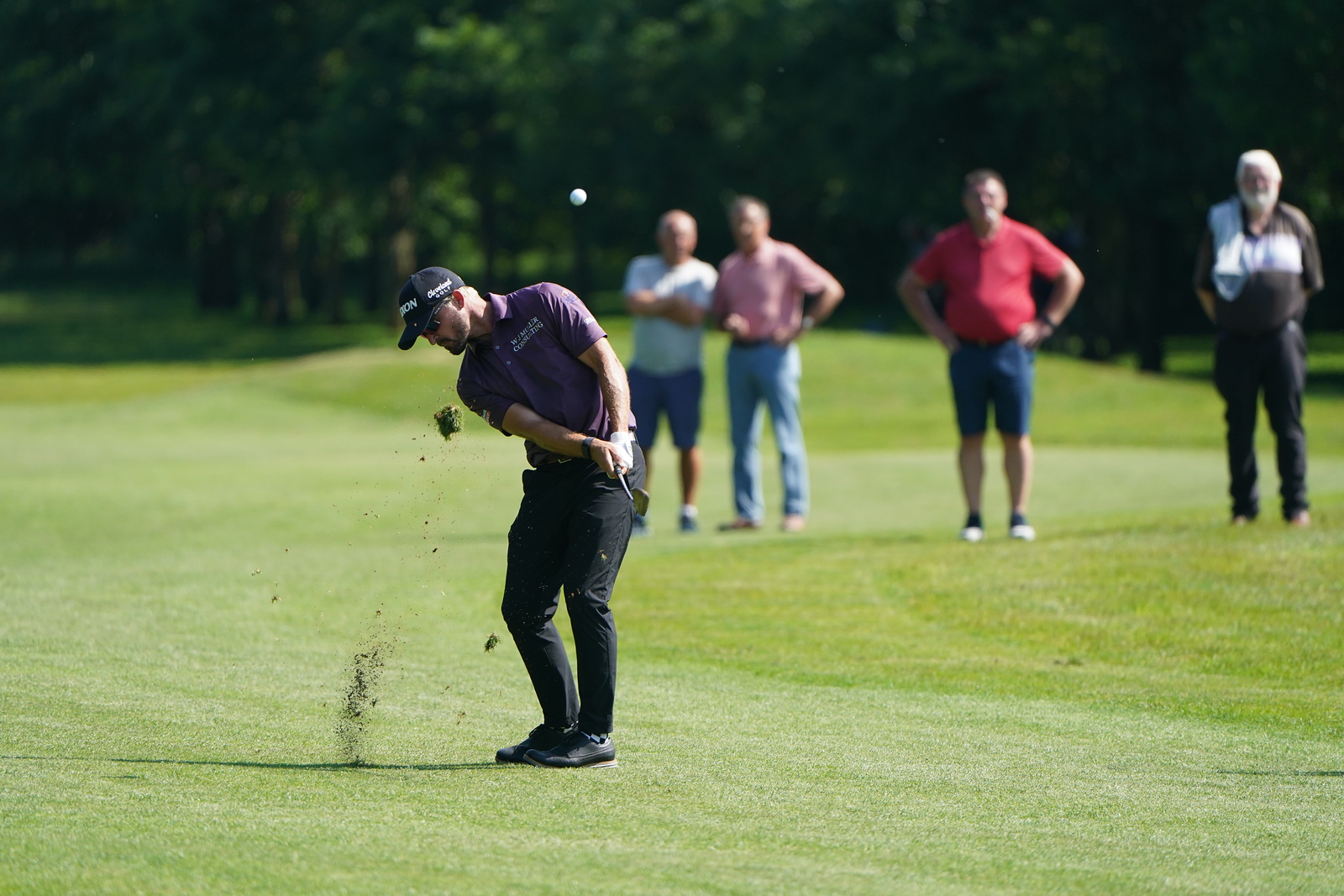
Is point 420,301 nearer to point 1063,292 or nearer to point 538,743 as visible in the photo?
point 538,743

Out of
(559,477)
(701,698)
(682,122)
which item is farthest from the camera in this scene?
(682,122)

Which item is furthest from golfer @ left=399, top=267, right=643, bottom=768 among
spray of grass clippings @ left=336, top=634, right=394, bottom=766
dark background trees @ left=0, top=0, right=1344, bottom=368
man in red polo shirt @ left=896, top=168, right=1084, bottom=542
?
dark background trees @ left=0, top=0, right=1344, bottom=368

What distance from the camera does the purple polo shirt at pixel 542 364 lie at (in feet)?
20.1

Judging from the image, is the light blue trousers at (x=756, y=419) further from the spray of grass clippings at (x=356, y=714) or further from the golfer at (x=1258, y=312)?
the spray of grass clippings at (x=356, y=714)

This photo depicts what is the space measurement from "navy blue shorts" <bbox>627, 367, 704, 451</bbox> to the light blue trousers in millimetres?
338

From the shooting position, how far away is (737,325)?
12.8m

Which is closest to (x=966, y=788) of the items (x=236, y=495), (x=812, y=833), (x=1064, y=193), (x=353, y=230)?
(x=812, y=833)

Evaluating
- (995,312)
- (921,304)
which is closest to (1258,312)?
(995,312)

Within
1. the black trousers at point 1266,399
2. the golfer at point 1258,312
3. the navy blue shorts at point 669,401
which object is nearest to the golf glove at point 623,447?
the golfer at point 1258,312

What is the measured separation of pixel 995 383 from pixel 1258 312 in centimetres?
175

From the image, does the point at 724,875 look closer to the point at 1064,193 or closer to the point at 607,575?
the point at 607,575

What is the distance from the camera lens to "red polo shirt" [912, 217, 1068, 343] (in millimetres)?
11328

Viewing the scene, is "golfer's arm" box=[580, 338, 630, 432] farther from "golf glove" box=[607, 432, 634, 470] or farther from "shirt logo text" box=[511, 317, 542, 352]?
"shirt logo text" box=[511, 317, 542, 352]

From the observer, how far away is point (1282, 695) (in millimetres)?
7645
